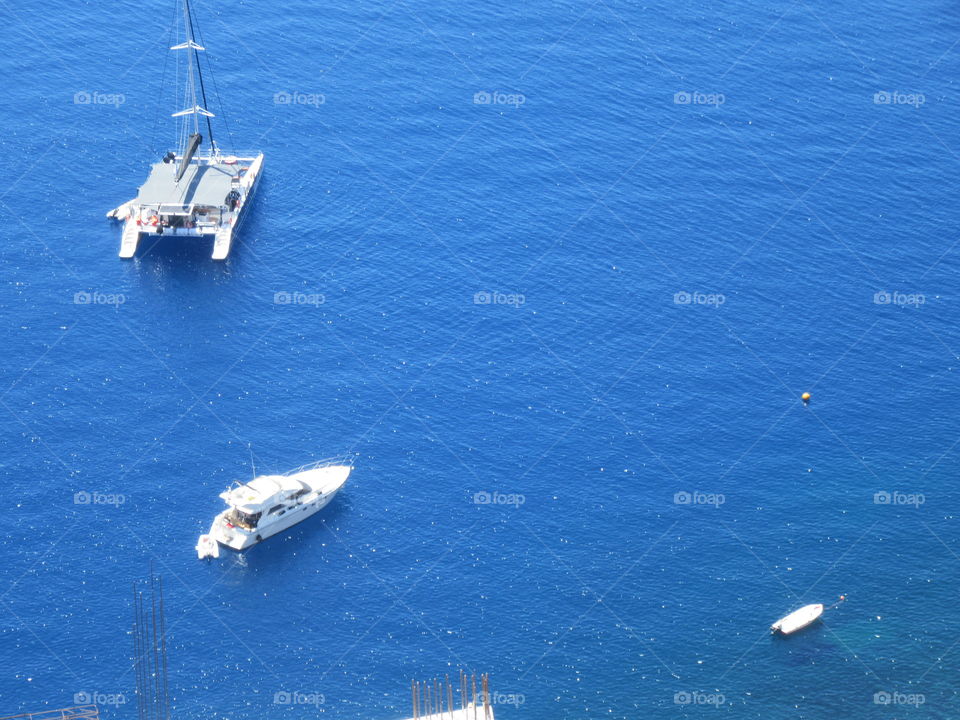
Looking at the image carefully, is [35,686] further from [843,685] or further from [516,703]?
[843,685]

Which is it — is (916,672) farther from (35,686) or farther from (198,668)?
(35,686)

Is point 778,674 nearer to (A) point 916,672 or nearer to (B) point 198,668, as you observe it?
(A) point 916,672

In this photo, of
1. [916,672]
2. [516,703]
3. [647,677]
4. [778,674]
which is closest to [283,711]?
[516,703]

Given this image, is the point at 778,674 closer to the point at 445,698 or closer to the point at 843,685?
the point at 843,685

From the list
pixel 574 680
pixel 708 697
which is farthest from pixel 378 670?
pixel 708 697

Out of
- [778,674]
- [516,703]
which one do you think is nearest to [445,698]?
[516,703]

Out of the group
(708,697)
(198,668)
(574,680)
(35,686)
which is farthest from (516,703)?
(35,686)
